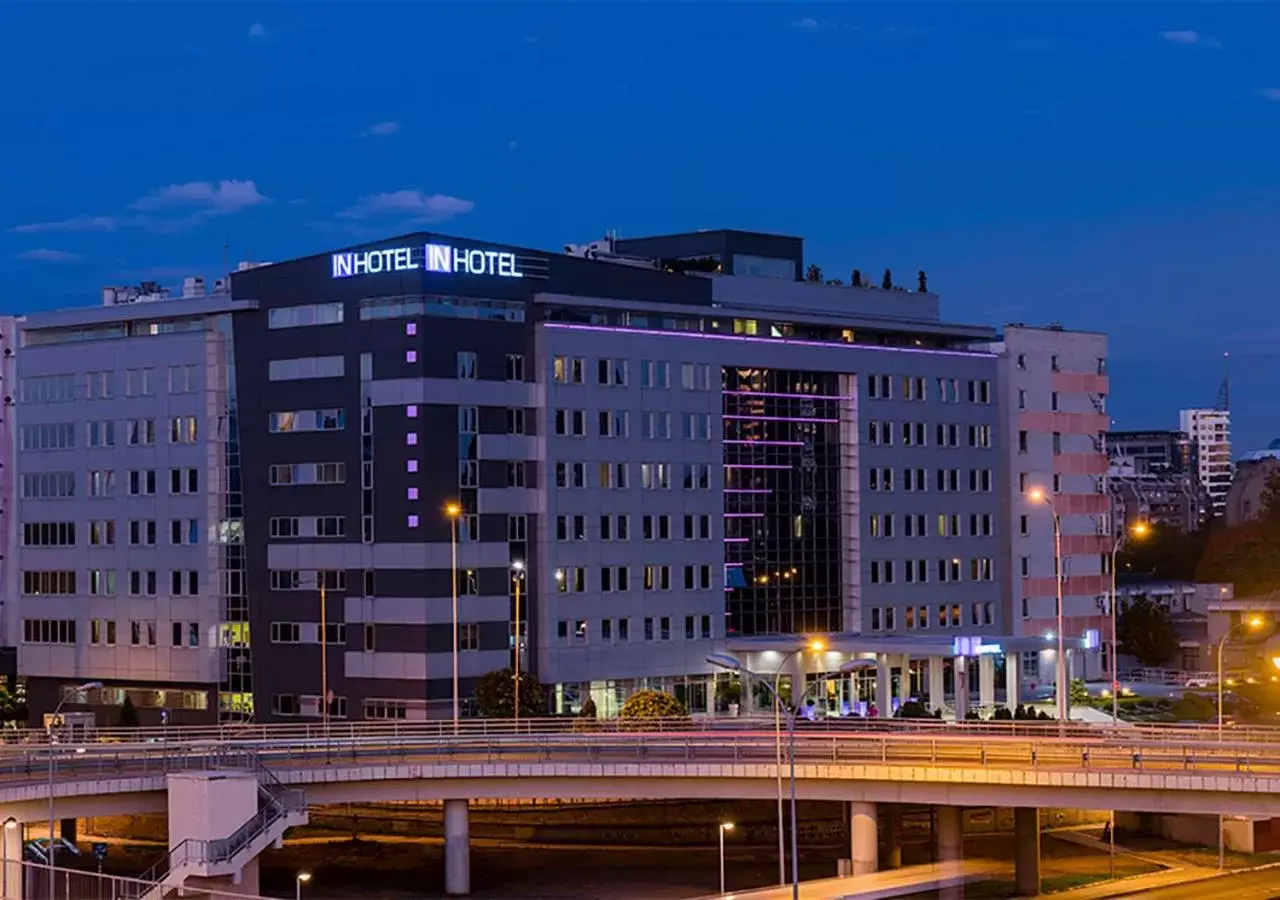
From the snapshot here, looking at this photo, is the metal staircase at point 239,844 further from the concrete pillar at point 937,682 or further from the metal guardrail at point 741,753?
the concrete pillar at point 937,682

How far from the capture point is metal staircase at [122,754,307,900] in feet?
269

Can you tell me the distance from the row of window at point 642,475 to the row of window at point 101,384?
81.7 feet

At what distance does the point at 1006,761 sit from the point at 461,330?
53.5 metres

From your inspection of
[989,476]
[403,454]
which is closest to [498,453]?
[403,454]

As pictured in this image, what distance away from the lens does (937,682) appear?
146 meters

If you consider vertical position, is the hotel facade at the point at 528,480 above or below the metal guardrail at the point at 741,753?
above

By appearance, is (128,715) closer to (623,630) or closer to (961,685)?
(623,630)

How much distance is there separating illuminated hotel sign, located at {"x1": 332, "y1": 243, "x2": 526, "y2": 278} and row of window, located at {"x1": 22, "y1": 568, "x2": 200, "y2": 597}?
2307cm

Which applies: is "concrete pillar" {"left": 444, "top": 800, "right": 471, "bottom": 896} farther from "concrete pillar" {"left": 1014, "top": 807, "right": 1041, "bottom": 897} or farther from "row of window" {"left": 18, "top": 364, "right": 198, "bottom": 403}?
"row of window" {"left": 18, "top": 364, "right": 198, "bottom": 403}

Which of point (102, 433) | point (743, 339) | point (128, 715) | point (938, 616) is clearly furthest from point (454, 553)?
point (938, 616)

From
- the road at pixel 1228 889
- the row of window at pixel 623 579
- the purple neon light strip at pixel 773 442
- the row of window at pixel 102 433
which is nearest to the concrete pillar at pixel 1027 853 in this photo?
the road at pixel 1228 889

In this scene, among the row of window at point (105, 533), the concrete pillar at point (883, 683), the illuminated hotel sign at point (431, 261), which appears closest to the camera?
the illuminated hotel sign at point (431, 261)

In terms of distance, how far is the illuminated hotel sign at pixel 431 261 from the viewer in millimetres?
128875

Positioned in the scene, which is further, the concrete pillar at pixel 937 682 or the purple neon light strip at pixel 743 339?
the concrete pillar at pixel 937 682
